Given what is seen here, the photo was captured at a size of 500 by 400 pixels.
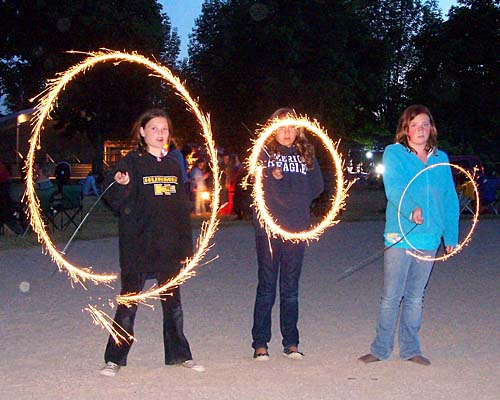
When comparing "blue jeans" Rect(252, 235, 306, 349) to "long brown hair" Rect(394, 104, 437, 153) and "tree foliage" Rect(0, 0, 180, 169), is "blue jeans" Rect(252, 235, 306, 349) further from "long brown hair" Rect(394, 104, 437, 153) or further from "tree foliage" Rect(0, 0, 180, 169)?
"tree foliage" Rect(0, 0, 180, 169)

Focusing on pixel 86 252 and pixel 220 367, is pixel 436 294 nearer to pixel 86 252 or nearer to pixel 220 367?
pixel 220 367

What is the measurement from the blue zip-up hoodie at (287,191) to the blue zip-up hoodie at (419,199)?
0.63 m

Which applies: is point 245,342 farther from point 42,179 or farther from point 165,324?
point 42,179

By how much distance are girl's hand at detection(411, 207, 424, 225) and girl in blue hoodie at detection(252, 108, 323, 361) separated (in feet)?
2.77

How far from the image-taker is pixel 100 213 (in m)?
26.2

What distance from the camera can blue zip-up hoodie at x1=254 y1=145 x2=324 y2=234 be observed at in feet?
22.5

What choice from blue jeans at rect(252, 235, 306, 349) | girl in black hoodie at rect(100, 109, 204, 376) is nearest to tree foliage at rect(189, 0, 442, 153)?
blue jeans at rect(252, 235, 306, 349)

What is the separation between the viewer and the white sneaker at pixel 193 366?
21.3ft

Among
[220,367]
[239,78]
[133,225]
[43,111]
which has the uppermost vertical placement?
[239,78]

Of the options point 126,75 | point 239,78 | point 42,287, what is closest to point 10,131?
point 126,75

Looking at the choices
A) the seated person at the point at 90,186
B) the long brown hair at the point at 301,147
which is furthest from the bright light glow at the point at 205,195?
the long brown hair at the point at 301,147

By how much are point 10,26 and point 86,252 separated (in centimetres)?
2570

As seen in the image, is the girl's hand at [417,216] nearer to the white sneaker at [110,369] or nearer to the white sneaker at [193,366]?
the white sneaker at [193,366]

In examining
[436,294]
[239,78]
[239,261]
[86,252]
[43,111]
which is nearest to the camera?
[43,111]
